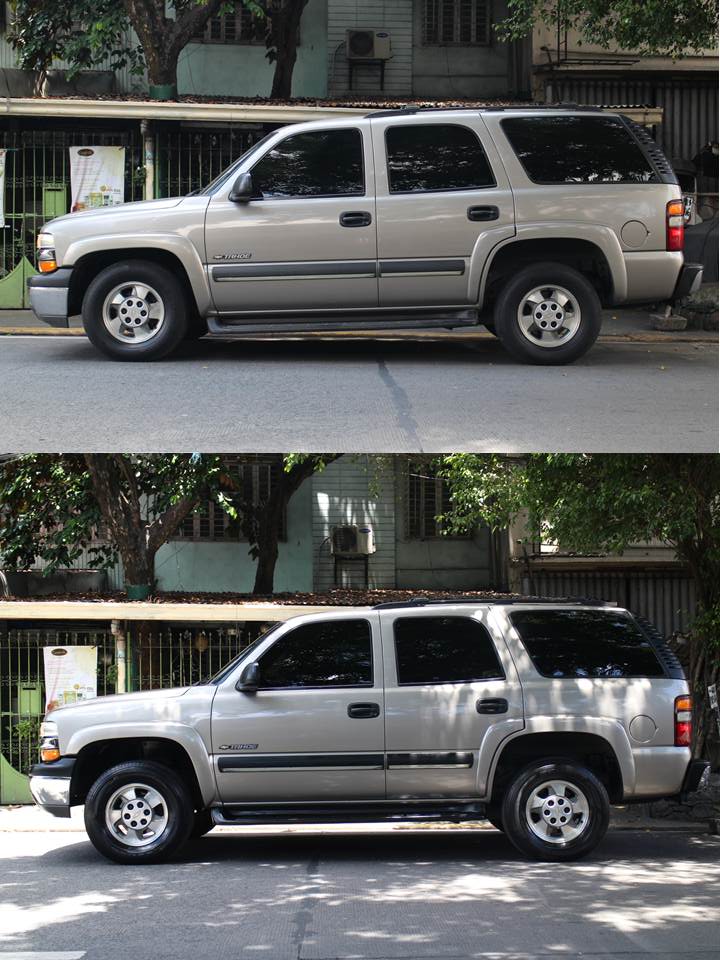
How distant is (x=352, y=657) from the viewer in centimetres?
868

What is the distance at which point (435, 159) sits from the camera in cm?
1015

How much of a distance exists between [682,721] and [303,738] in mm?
2828

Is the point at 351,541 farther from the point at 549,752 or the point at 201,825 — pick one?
the point at 549,752

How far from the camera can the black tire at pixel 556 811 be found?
848 cm

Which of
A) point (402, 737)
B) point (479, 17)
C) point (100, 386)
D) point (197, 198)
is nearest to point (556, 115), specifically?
point (197, 198)

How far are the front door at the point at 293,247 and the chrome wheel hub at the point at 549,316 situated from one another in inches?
53.1

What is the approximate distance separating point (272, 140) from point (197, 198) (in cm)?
82

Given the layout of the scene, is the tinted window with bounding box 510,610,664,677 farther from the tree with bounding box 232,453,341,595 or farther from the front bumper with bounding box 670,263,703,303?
the tree with bounding box 232,453,341,595

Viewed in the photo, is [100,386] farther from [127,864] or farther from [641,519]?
[641,519]

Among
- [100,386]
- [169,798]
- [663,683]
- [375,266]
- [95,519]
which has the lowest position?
[169,798]

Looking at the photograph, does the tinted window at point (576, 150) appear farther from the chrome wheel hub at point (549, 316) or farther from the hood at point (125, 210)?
the hood at point (125, 210)

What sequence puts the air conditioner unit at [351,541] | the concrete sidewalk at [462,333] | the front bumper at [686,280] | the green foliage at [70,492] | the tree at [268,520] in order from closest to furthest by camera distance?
the front bumper at [686,280] < the concrete sidewalk at [462,333] < the green foliage at [70,492] < the tree at [268,520] < the air conditioner unit at [351,541]

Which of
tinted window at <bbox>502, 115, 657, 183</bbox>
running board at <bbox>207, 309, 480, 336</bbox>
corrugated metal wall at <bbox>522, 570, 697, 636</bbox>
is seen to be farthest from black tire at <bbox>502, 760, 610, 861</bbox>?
corrugated metal wall at <bbox>522, 570, 697, 636</bbox>

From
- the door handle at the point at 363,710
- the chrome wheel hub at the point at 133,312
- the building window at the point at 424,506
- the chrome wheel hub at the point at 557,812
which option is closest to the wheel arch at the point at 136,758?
the door handle at the point at 363,710
